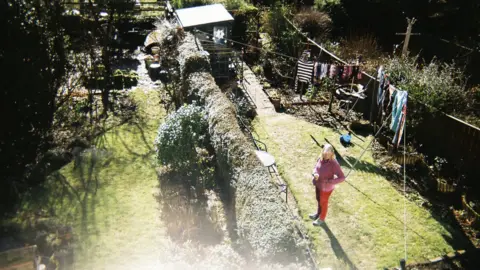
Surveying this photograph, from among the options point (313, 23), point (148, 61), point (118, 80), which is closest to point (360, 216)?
point (118, 80)

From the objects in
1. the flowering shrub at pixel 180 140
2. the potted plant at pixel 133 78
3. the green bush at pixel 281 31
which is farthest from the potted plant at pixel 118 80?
the green bush at pixel 281 31

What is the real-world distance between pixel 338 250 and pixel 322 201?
0.99m

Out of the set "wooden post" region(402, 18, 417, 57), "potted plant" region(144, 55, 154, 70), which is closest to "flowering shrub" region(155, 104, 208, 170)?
"wooden post" region(402, 18, 417, 57)

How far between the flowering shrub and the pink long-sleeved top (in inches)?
132

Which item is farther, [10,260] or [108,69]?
[108,69]

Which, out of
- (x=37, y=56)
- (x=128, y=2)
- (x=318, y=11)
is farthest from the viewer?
(x=318, y=11)

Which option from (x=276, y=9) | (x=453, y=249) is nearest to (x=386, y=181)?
(x=453, y=249)

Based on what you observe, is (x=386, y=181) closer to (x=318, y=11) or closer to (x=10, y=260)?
(x=10, y=260)

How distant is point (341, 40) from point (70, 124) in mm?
11809

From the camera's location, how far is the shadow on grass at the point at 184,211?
8.05m

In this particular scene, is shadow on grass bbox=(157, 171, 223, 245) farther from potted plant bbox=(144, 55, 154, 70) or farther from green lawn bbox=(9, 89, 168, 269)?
potted plant bbox=(144, 55, 154, 70)

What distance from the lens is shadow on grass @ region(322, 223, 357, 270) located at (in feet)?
23.7


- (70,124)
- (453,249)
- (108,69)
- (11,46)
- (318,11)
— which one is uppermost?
(318,11)

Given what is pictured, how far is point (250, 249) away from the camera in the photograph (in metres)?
6.93
